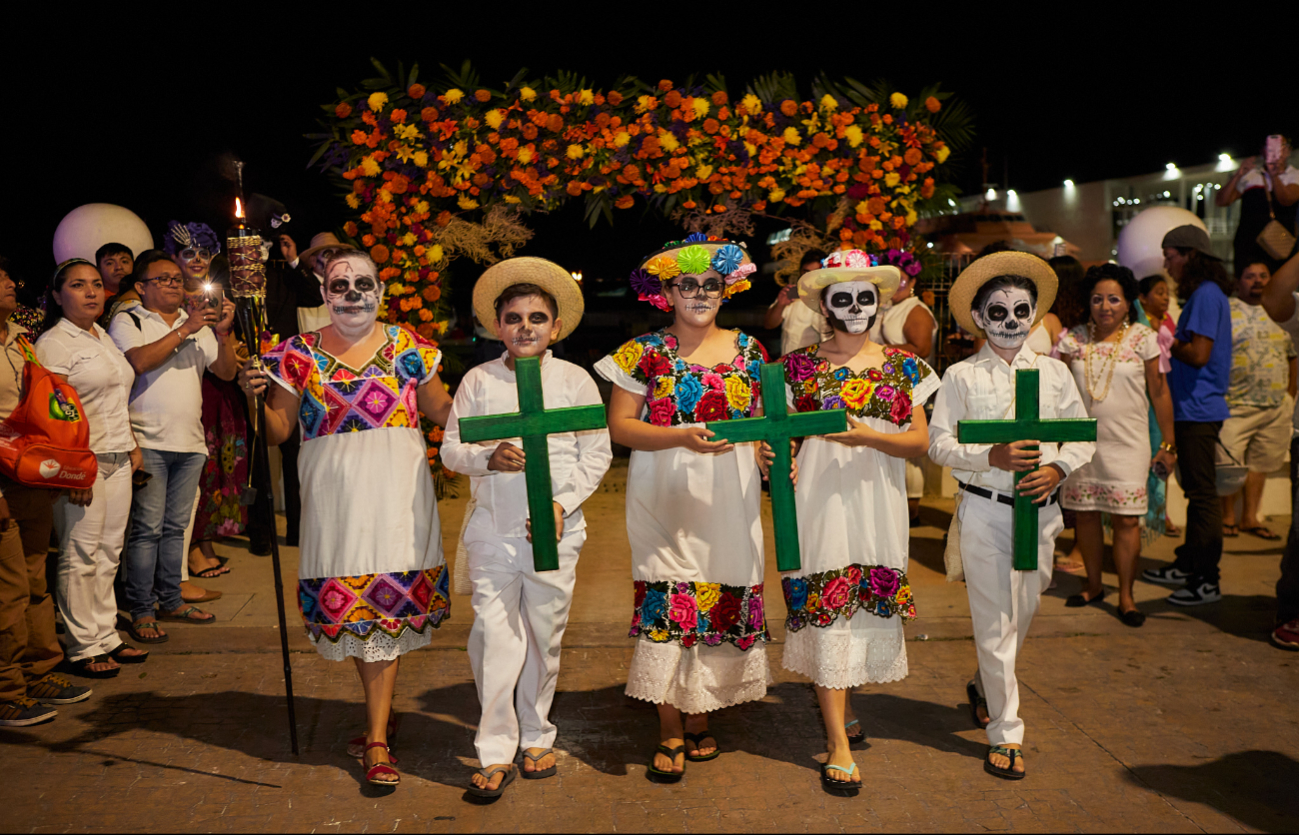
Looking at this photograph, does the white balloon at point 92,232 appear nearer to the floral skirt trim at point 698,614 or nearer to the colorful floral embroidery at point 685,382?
the colorful floral embroidery at point 685,382

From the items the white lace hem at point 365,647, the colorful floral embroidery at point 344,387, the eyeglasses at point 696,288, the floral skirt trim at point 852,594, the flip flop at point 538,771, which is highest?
the eyeglasses at point 696,288

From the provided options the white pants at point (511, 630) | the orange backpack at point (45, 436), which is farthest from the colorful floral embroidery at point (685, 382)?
the orange backpack at point (45, 436)

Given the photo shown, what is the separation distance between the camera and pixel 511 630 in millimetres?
3779

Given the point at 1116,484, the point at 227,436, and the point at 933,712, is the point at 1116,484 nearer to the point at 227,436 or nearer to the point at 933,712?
the point at 933,712

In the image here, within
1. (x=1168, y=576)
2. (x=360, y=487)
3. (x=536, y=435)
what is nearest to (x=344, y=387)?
(x=360, y=487)

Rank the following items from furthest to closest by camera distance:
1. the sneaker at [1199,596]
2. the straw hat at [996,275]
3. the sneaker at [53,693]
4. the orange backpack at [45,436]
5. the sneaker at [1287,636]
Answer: the sneaker at [1199,596], the sneaker at [1287,636], the sneaker at [53,693], the orange backpack at [45,436], the straw hat at [996,275]

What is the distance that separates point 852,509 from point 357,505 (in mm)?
1805

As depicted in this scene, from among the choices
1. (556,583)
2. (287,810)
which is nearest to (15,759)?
(287,810)

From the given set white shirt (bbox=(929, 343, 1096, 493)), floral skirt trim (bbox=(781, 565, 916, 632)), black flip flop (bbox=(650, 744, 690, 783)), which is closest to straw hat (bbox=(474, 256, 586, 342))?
floral skirt trim (bbox=(781, 565, 916, 632))

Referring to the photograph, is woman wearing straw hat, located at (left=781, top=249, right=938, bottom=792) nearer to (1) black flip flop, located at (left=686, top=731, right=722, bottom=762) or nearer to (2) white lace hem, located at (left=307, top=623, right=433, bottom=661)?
(1) black flip flop, located at (left=686, top=731, right=722, bottom=762)

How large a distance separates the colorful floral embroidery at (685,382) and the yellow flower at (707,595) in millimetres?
609

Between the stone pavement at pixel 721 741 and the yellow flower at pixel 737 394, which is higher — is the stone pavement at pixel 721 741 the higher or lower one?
the lower one

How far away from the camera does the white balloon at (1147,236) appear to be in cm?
1045

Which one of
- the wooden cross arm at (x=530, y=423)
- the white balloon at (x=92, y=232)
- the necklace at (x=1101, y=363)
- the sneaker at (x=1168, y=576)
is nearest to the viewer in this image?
the wooden cross arm at (x=530, y=423)
